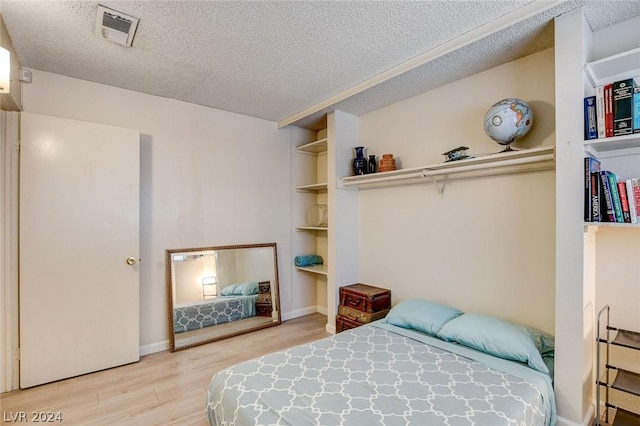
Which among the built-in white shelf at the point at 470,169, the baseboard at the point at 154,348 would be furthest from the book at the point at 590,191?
the baseboard at the point at 154,348

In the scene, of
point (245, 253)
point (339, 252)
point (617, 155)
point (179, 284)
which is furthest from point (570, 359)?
point (179, 284)

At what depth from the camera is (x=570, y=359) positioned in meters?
1.73

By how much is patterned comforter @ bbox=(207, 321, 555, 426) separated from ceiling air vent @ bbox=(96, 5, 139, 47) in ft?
7.03

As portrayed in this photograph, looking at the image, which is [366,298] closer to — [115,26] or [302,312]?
[302,312]

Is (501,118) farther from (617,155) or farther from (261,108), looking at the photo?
(261,108)

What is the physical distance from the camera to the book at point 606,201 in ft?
5.32

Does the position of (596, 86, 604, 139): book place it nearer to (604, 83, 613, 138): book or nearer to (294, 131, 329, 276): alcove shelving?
(604, 83, 613, 138): book

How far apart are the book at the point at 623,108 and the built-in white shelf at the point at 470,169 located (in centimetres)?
31

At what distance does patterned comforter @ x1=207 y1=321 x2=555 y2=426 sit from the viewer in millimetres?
1429

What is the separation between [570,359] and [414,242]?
1391 millimetres

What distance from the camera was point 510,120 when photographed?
6.81 feet

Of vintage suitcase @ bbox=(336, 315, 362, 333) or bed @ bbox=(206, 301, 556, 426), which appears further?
vintage suitcase @ bbox=(336, 315, 362, 333)

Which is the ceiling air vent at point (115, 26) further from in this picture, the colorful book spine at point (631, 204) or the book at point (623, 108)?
the colorful book spine at point (631, 204)
